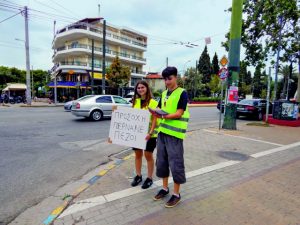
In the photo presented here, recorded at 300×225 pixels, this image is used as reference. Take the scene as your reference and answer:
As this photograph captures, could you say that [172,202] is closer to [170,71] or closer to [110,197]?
[110,197]

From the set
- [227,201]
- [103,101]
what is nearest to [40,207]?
[227,201]

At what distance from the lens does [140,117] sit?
356cm

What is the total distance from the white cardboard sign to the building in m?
28.1

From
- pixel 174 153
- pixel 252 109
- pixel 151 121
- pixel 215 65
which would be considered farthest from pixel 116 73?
pixel 215 65

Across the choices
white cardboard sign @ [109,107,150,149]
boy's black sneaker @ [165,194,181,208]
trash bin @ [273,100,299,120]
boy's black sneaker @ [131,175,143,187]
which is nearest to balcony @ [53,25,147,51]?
trash bin @ [273,100,299,120]

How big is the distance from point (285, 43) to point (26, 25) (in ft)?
79.4

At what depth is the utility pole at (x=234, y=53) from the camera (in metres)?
9.02

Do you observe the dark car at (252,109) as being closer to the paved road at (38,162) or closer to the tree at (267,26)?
the tree at (267,26)

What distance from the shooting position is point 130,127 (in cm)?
364

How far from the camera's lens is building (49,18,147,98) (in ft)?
113

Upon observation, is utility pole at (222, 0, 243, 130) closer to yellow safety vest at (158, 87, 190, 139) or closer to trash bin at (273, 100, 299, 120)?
trash bin at (273, 100, 299, 120)

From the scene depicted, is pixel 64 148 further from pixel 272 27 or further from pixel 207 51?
pixel 207 51

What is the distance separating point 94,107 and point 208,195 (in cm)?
900

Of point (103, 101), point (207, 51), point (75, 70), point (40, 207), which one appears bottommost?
point (40, 207)
